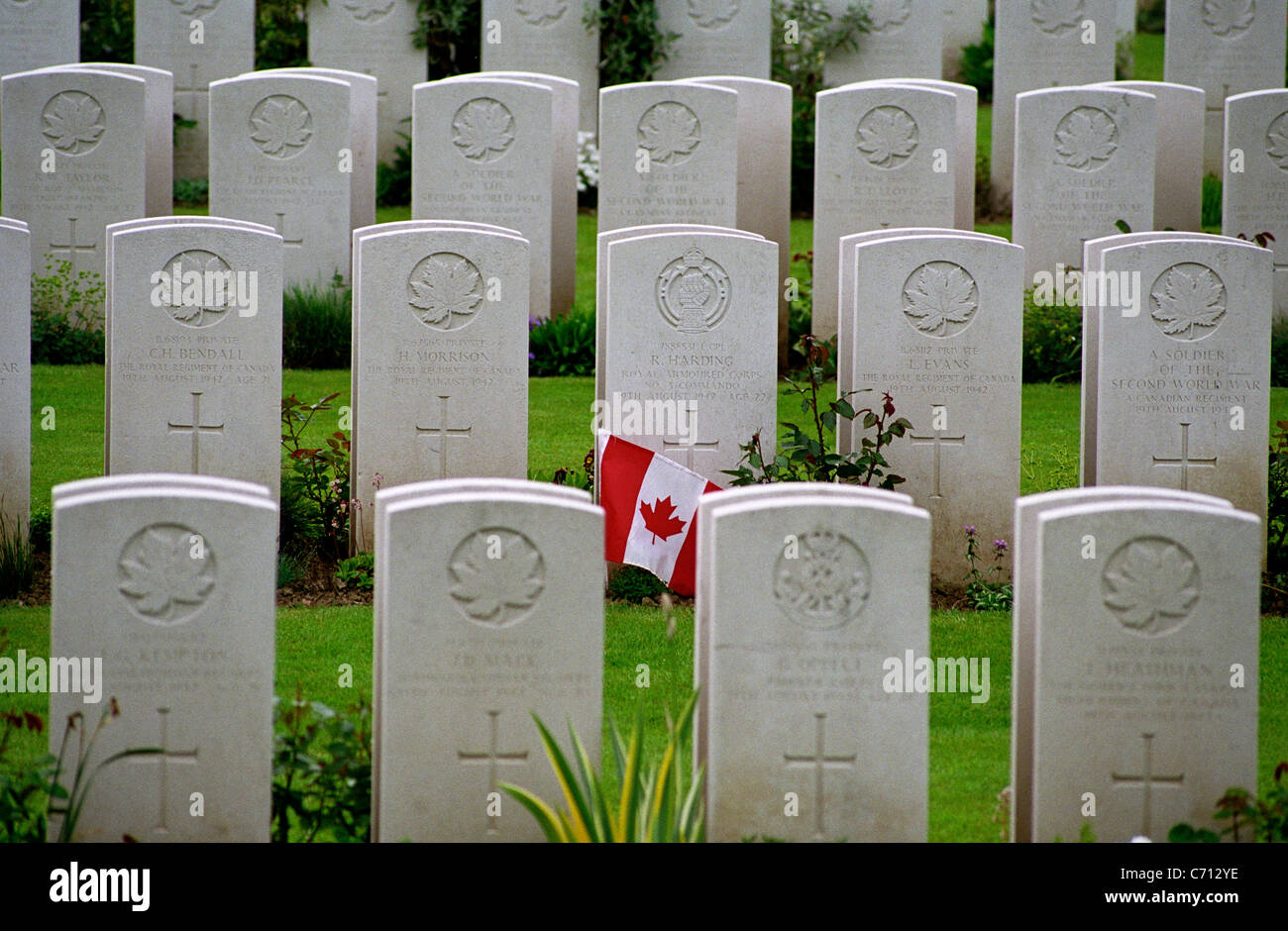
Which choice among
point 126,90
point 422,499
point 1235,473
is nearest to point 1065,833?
point 422,499

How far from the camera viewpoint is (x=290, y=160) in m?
9.84

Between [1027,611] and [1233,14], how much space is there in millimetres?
10271

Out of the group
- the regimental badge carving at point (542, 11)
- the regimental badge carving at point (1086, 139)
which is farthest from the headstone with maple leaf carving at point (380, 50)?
the regimental badge carving at point (1086, 139)

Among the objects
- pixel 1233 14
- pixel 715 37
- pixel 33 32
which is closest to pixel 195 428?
pixel 33 32

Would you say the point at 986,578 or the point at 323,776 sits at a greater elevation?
the point at 986,578

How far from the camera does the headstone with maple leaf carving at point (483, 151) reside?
9.75 m

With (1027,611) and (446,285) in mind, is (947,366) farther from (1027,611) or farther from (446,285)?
(1027,611)

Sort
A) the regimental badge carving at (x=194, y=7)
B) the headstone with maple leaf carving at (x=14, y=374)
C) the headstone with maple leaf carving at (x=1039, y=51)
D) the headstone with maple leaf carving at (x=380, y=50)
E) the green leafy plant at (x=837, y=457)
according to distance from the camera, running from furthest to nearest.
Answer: the headstone with maple leaf carving at (x=380, y=50), the regimental badge carving at (x=194, y=7), the headstone with maple leaf carving at (x=1039, y=51), the green leafy plant at (x=837, y=457), the headstone with maple leaf carving at (x=14, y=374)

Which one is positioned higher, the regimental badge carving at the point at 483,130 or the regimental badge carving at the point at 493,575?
the regimental badge carving at the point at 483,130

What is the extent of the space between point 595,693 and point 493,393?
2.66m

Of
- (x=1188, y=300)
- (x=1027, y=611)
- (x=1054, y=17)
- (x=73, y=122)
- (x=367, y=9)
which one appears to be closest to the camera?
(x=1027, y=611)

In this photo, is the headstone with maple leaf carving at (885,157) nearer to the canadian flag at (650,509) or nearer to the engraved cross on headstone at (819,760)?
the canadian flag at (650,509)
